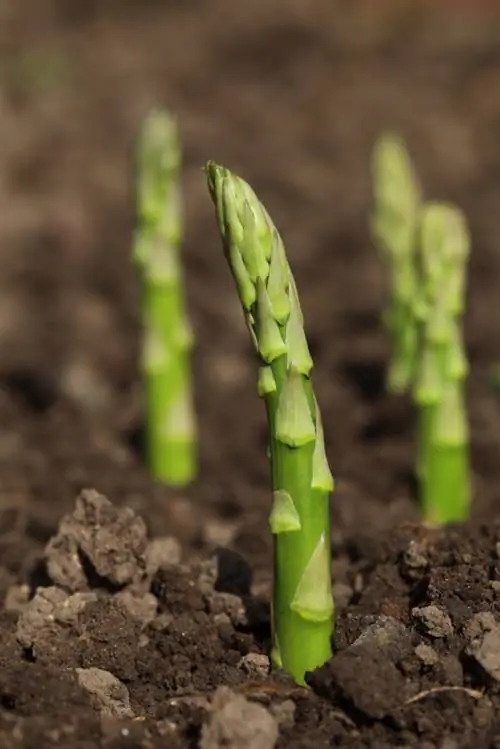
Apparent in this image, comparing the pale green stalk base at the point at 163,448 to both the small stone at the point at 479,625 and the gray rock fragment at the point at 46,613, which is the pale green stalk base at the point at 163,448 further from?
the small stone at the point at 479,625

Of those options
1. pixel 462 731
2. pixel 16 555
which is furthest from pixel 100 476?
pixel 462 731

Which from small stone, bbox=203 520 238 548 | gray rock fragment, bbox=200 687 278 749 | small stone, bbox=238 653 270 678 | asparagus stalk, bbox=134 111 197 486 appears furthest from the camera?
asparagus stalk, bbox=134 111 197 486

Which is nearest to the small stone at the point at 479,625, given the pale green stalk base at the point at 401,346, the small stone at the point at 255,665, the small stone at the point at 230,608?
the small stone at the point at 255,665

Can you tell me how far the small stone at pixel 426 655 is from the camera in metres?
2.56

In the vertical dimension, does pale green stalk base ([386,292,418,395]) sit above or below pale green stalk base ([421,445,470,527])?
above

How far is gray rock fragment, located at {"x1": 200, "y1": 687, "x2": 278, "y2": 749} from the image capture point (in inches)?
93.2

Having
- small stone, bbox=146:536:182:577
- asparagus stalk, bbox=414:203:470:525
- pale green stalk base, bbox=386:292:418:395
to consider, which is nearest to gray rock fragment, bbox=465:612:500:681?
small stone, bbox=146:536:182:577

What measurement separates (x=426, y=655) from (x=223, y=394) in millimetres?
2615

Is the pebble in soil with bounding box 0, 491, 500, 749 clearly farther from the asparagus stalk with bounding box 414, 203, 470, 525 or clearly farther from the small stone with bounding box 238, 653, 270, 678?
the asparagus stalk with bounding box 414, 203, 470, 525

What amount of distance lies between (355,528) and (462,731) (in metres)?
1.30

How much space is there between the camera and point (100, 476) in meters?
4.23

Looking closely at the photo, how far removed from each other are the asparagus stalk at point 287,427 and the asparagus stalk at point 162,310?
5.11ft

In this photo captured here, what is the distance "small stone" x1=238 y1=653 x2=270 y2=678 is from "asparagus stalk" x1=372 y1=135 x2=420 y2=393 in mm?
1740

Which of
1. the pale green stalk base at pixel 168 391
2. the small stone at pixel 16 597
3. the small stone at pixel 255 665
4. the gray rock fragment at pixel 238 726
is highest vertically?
the pale green stalk base at pixel 168 391
